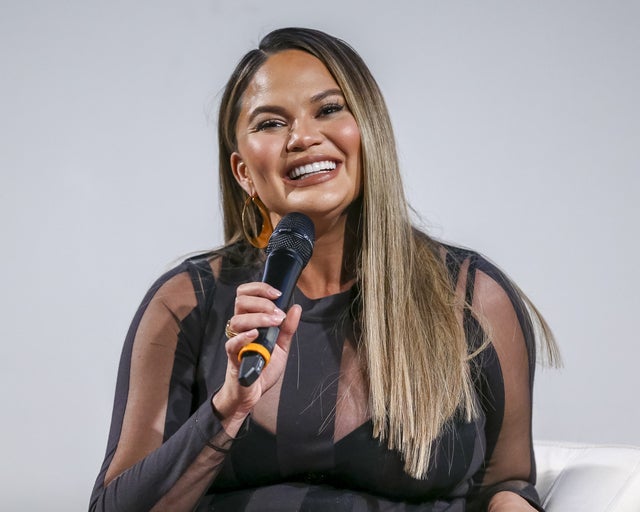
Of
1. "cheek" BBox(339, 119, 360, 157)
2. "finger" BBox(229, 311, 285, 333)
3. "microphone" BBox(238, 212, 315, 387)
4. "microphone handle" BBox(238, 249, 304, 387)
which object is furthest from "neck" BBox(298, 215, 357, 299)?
"finger" BBox(229, 311, 285, 333)

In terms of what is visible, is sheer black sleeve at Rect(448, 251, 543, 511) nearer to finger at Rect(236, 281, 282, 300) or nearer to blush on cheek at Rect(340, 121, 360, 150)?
blush on cheek at Rect(340, 121, 360, 150)

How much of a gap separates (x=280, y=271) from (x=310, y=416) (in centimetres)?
Answer: 39

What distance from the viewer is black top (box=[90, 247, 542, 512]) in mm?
1380

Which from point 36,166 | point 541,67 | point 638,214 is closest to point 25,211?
point 36,166

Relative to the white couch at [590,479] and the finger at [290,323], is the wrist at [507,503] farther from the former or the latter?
the finger at [290,323]

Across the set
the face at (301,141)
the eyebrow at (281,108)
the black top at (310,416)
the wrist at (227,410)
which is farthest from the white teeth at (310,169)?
the wrist at (227,410)

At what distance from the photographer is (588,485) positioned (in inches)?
57.1

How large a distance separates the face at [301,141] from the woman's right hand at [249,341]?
10.8 inches

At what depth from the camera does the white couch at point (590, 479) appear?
140 centimetres

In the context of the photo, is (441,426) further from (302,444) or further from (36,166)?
(36,166)

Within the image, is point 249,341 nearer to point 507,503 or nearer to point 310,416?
point 310,416

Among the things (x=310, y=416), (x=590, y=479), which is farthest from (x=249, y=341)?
(x=590, y=479)

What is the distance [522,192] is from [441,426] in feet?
3.20

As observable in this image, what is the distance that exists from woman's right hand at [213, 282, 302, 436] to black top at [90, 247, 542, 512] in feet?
0.33
